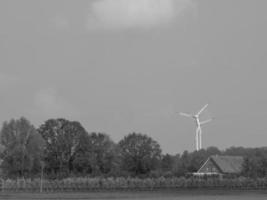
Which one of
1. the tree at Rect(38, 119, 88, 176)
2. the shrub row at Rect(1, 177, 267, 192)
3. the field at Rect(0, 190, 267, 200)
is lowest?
the field at Rect(0, 190, 267, 200)

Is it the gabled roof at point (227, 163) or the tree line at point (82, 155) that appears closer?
the tree line at point (82, 155)

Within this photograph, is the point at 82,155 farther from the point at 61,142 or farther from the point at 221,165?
the point at 221,165

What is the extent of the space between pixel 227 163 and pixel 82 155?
34.6 m

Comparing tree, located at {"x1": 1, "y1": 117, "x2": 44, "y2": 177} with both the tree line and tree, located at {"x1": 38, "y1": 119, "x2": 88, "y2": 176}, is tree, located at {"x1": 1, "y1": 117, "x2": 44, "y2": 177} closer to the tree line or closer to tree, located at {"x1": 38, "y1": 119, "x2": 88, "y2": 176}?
the tree line

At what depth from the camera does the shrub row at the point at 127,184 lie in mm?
116812

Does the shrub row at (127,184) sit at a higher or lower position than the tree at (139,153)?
lower

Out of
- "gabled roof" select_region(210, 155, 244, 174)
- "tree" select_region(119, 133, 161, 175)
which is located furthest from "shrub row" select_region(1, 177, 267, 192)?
"tree" select_region(119, 133, 161, 175)

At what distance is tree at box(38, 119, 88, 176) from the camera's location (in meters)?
151

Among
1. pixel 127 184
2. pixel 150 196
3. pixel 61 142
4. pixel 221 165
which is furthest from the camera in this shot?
pixel 61 142

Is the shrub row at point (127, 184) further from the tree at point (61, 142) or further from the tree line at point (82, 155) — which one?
the tree at point (61, 142)

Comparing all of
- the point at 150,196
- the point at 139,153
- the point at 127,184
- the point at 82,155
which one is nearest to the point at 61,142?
the point at 82,155

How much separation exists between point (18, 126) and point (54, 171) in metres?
16.0

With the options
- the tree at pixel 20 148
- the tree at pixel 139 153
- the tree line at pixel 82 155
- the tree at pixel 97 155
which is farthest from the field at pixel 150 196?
the tree at pixel 139 153

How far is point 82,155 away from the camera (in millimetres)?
150875
